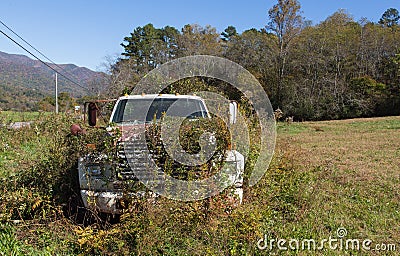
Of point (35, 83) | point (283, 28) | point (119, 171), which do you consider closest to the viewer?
point (119, 171)

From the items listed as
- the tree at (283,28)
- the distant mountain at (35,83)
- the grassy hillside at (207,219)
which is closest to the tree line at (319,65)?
the tree at (283,28)

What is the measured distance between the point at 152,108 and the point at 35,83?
56732mm

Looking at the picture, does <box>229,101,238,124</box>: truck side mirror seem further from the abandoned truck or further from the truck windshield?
the truck windshield

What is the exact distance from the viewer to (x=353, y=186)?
613 centimetres

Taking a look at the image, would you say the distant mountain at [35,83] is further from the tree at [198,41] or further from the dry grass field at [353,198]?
the dry grass field at [353,198]

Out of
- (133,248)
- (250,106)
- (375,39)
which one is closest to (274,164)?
(250,106)

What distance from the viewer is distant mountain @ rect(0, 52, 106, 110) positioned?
37.4m

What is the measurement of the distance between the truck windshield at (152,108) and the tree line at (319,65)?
2712 cm

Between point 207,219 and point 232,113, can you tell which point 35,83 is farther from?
point 207,219

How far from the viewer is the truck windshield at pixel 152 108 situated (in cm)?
562

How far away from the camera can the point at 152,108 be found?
5.76 meters

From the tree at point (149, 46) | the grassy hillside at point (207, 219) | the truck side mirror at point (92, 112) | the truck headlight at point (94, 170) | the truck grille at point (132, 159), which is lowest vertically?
the grassy hillside at point (207, 219)

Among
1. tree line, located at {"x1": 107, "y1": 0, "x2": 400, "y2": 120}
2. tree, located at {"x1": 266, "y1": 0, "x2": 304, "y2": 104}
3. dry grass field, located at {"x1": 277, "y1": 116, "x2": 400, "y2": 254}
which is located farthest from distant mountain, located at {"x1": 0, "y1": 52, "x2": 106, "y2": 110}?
dry grass field, located at {"x1": 277, "y1": 116, "x2": 400, "y2": 254}

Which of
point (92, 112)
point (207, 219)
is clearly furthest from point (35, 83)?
point (207, 219)
